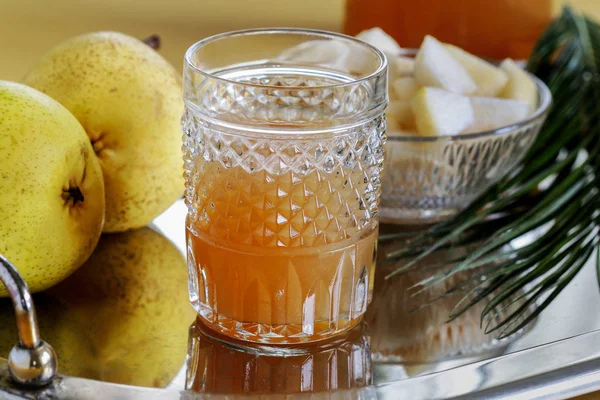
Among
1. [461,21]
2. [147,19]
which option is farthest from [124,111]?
[147,19]

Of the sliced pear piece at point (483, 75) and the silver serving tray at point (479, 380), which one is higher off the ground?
the sliced pear piece at point (483, 75)

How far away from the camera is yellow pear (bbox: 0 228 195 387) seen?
459 mm

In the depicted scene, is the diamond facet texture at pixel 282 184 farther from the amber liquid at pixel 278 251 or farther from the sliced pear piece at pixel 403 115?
the sliced pear piece at pixel 403 115

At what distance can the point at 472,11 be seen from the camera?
913 mm

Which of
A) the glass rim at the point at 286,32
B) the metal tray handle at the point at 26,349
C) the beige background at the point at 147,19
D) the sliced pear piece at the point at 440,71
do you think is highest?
the glass rim at the point at 286,32

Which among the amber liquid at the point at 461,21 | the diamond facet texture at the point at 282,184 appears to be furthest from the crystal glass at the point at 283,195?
the amber liquid at the point at 461,21

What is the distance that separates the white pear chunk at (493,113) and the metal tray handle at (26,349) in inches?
12.4

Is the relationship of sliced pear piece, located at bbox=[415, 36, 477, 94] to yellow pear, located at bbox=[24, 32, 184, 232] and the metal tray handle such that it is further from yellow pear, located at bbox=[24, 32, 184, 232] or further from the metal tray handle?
Result: the metal tray handle

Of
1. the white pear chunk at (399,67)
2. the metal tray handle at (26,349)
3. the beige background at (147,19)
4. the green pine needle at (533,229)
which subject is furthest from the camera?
the beige background at (147,19)

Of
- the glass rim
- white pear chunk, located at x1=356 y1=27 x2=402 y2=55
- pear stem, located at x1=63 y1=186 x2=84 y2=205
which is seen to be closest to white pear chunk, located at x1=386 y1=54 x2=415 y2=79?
white pear chunk, located at x1=356 y1=27 x2=402 y2=55

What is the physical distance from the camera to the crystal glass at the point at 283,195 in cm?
43

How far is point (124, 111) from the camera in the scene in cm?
57

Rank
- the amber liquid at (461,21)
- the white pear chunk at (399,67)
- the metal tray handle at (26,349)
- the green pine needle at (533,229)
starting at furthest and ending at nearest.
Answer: the amber liquid at (461,21)
the white pear chunk at (399,67)
the green pine needle at (533,229)
the metal tray handle at (26,349)

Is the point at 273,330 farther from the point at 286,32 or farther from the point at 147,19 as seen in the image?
the point at 147,19
